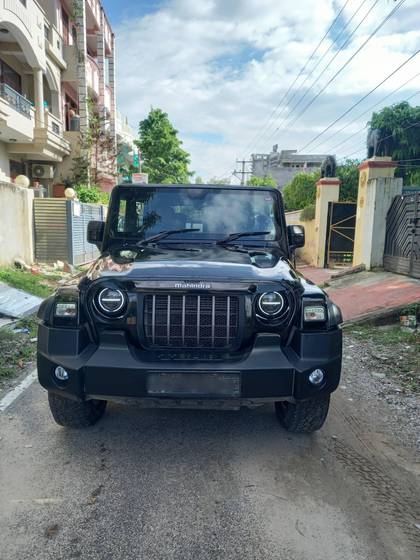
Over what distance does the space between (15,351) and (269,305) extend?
12.7ft

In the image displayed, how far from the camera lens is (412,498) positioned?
260 centimetres

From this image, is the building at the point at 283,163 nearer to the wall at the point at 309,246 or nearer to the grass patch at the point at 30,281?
the wall at the point at 309,246

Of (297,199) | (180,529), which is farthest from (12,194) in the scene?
(297,199)

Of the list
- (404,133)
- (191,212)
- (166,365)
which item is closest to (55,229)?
(191,212)

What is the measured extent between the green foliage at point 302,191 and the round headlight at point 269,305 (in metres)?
23.4

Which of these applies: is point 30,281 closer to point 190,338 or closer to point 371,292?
point 371,292

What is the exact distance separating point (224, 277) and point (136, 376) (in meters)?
0.83

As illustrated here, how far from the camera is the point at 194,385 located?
2.66 m

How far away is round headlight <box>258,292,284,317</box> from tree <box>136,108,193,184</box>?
3277 centimetres

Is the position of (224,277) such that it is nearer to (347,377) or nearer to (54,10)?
(347,377)

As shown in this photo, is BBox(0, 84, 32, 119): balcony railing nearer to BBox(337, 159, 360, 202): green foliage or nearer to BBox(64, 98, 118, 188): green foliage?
BBox(64, 98, 118, 188): green foliage

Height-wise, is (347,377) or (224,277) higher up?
(224,277)

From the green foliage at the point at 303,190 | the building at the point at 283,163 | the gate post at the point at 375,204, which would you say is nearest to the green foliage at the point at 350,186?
the green foliage at the point at 303,190

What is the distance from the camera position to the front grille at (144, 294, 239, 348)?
2779mm
